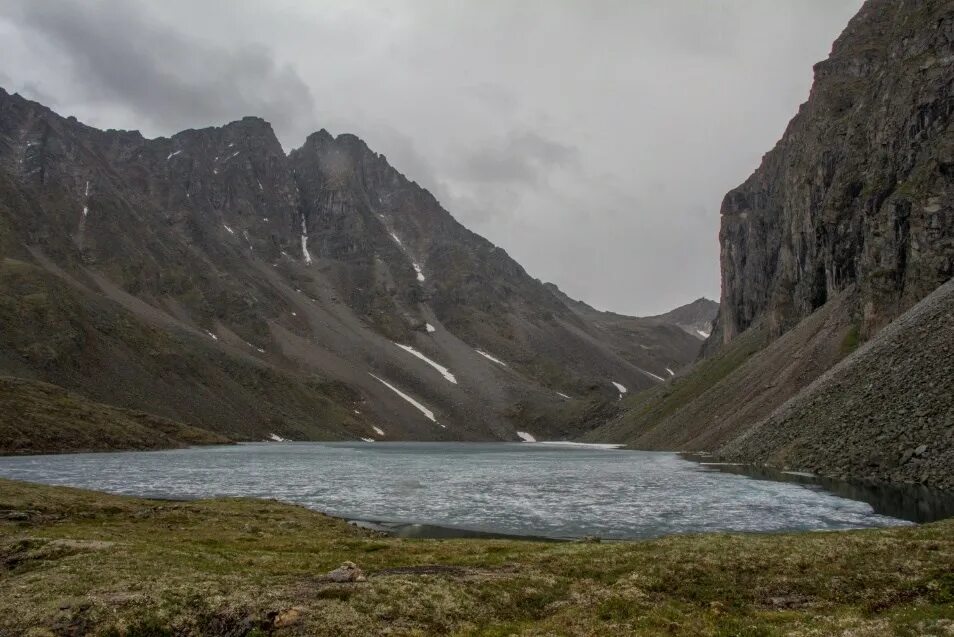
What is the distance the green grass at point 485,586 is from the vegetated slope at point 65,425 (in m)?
106

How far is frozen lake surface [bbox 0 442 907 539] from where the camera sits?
4875cm

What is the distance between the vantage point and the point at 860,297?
408ft

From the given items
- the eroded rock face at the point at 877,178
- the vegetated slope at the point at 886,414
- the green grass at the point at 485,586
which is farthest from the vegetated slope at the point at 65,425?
the eroded rock face at the point at 877,178

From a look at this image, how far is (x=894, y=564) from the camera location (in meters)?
27.4

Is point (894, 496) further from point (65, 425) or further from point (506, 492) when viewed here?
point (65, 425)

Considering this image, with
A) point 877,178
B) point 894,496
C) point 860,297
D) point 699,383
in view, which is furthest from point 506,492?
point 699,383

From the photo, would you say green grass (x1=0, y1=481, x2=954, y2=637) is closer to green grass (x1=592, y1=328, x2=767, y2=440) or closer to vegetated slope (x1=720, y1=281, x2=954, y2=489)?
vegetated slope (x1=720, y1=281, x2=954, y2=489)

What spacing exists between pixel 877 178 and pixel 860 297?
105ft

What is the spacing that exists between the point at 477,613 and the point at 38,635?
1364 centimetres

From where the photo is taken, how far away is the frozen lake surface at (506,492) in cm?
4875

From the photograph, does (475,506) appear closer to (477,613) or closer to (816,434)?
(477,613)

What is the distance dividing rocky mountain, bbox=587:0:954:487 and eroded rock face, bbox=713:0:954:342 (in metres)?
0.34

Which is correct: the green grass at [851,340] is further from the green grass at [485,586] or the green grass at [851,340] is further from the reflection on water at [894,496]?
the green grass at [485,586]

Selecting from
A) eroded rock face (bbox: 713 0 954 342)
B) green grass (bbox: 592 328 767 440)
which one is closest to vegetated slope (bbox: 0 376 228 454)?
green grass (bbox: 592 328 767 440)
